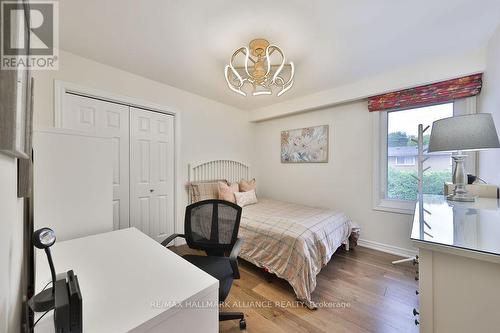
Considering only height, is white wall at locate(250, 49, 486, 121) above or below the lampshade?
above

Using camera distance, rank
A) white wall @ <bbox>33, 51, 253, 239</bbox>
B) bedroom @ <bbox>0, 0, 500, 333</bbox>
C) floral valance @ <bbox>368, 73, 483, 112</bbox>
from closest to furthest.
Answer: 1. bedroom @ <bbox>0, 0, 500, 333</bbox>
2. white wall @ <bbox>33, 51, 253, 239</bbox>
3. floral valance @ <bbox>368, 73, 483, 112</bbox>

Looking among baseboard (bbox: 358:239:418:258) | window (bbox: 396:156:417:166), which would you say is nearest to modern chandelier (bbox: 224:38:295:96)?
window (bbox: 396:156:417:166)

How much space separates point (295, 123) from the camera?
3688 mm

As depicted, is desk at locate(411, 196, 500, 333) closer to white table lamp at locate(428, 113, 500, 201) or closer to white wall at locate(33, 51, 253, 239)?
white table lamp at locate(428, 113, 500, 201)

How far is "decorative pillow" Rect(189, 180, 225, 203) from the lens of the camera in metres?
3.06

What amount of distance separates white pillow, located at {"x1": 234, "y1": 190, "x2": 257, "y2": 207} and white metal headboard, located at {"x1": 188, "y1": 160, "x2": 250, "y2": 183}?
629 mm

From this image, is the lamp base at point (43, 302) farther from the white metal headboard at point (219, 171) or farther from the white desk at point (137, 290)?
the white metal headboard at point (219, 171)

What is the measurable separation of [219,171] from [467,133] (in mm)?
3078

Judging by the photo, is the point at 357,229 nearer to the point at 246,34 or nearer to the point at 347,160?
the point at 347,160

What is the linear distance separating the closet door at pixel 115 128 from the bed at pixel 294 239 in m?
0.95

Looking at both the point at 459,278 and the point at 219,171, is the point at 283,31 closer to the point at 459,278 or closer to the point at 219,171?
the point at 459,278

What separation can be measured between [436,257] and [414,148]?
2.33m

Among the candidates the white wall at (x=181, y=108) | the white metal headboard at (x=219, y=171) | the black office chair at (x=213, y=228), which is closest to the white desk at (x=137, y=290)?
the black office chair at (x=213, y=228)

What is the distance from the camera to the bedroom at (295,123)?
36.5 inches
